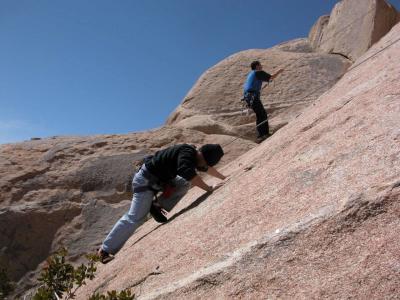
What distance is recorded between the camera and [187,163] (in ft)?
20.0

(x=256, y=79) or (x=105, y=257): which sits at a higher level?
(x=256, y=79)

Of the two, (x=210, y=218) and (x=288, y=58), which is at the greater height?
(x=288, y=58)

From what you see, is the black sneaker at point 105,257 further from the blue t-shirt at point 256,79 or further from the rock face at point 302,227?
the blue t-shirt at point 256,79

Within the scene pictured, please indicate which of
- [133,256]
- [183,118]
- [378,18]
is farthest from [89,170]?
[378,18]

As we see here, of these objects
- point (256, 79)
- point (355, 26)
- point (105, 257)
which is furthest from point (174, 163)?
point (355, 26)

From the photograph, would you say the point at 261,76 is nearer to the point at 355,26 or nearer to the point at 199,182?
the point at 199,182

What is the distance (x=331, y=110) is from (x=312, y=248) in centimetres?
316

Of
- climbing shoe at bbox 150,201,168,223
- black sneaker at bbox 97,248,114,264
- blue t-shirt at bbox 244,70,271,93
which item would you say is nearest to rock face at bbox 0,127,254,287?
blue t-shirt at bbox 244,70,271,93

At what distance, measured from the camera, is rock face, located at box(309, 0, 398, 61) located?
1338cm

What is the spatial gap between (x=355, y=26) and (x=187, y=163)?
1026cm

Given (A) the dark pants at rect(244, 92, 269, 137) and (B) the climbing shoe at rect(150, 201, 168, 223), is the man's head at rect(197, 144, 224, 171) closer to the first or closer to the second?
(B) the climbing shoe at rect(150, 201, 168, 223)

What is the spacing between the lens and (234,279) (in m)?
3.45

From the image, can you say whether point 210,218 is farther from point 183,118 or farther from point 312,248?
point 183,118

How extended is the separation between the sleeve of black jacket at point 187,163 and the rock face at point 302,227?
397 millimetres
